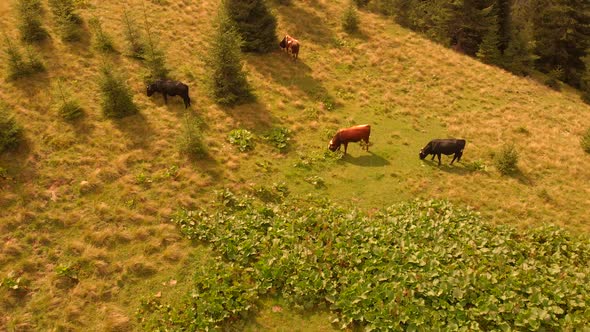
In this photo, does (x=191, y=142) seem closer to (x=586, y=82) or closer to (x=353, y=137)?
(x=353, y=137)

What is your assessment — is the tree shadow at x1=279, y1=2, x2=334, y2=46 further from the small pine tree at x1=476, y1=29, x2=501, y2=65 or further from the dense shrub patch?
the dense shrub patch

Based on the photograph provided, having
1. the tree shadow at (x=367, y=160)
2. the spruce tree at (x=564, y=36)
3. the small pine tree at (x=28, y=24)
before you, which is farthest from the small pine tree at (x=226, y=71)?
the spruce tree at (x=564, y=36)

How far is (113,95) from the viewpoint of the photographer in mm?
19047

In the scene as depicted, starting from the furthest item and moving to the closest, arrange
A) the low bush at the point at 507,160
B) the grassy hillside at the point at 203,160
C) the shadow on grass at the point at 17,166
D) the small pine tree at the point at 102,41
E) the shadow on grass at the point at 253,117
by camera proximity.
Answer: the small pine tree at the point at 102,41, the shadow on grass at the point at 253,117, the low bush at the point at 507,160, the shadow on grass at the point at 17,166, the grassy hillside at the point at 203,160

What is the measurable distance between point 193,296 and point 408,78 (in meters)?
24.4

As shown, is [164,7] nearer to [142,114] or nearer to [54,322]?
[142,114]

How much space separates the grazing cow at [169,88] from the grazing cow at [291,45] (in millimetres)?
11061

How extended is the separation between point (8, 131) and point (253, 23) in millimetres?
18259

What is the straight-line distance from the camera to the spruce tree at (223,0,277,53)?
90.5 ft

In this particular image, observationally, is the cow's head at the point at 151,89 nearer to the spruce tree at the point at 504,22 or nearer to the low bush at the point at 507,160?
the low bush at the point at 507,160

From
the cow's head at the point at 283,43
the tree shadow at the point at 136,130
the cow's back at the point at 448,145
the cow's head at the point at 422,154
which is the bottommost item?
the tree shadow at the point at 136,130

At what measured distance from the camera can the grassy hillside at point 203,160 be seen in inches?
492

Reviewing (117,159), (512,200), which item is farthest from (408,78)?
(117,159)

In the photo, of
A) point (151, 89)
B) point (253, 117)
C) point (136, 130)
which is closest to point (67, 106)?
point (136, 130)
